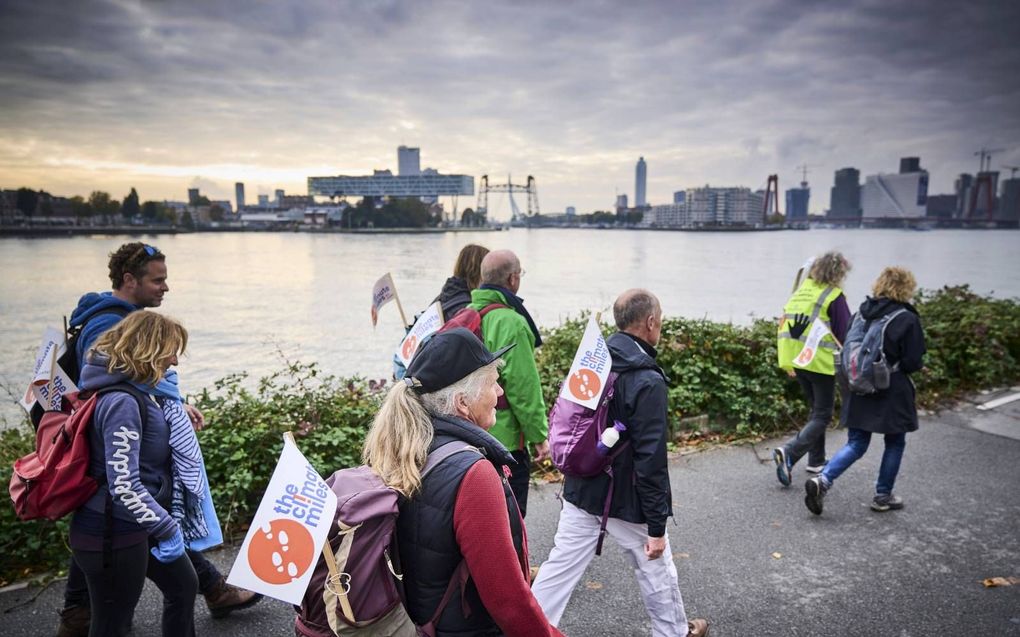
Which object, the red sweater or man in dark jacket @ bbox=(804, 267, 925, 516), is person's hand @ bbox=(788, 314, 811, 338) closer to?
man in dark jacket @ bbox=(804, 267, 925, 516)

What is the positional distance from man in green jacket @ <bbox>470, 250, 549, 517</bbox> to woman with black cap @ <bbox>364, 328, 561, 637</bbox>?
5.48ft

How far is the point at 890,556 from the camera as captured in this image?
4230 mm

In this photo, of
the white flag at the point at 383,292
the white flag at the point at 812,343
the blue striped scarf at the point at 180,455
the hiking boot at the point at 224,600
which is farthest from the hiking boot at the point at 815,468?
the blue striped scarf at the point at 180,455

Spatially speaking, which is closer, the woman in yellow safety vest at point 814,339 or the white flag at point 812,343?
the white flag at point 812,343

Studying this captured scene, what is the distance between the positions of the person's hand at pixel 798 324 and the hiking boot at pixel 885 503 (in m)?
1.44

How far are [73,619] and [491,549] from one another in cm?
282

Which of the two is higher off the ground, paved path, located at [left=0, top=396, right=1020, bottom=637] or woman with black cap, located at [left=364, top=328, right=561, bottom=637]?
woman with black cap, located at [left=364, top=328, right=561, bottom=637]

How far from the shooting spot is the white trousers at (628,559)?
2.95 meters

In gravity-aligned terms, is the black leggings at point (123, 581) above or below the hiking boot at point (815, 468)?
above

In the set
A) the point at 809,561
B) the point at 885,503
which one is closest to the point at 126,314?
the point at 809,561

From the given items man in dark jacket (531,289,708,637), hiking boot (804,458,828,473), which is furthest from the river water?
man in dark jacket (531,289,708,637)

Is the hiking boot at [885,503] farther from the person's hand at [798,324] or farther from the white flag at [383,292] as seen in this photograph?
the white flag at [383,292]

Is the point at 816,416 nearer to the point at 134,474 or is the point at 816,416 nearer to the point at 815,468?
the point at 815,468

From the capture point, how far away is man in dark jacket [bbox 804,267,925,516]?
15.0 ft
